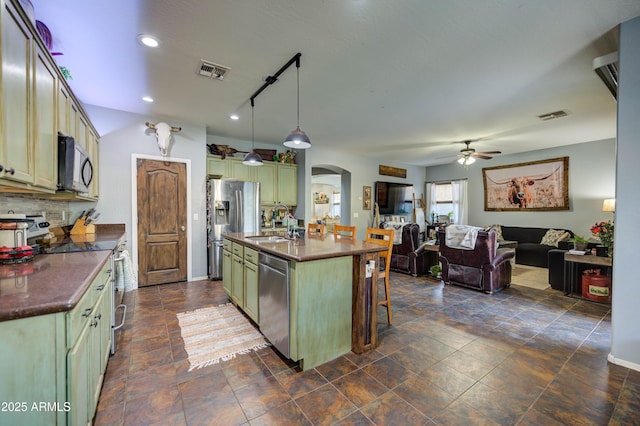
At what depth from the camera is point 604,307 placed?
11.6ft

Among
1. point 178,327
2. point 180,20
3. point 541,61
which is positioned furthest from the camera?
point 178,327

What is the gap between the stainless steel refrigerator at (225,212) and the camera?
4.72 meters

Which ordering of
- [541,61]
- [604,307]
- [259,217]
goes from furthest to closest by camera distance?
[259,217]
[604,307]
[541,61]

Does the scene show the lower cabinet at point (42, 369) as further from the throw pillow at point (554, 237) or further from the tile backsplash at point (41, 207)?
the throw pillow at point (554, 237)

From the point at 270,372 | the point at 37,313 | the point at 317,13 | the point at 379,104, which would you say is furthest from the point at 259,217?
the point at 37,313

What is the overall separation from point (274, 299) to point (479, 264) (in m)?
3.39

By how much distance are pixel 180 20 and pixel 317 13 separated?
3.53 feet

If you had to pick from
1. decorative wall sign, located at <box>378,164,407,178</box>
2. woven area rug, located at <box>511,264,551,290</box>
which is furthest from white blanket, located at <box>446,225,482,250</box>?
decorative wall sign, located at <box>378,164,407,178</box>

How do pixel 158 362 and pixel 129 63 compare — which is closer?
pixel 158 362

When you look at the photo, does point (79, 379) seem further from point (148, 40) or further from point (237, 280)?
point (148, 40)

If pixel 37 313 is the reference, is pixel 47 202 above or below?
above

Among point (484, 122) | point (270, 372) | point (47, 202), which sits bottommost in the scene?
point (270, 372)

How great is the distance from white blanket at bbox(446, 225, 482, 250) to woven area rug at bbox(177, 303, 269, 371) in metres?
3.35

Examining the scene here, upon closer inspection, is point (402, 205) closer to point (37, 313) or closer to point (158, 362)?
point (158, 362)
